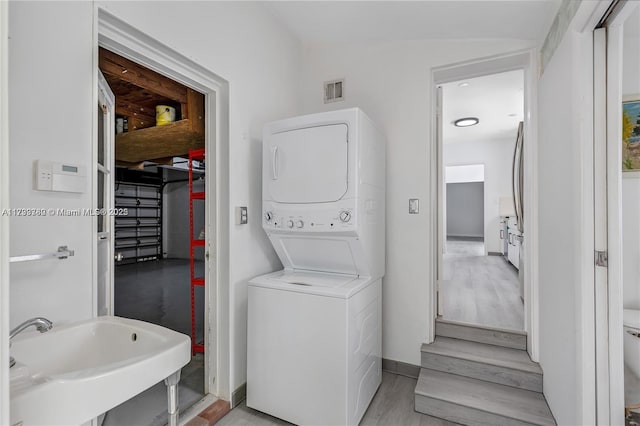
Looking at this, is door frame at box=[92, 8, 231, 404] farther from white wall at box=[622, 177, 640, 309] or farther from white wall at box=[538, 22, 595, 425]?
white wall at box=[622, 177, 640, 309]

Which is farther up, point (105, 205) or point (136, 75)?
point (136, 75)

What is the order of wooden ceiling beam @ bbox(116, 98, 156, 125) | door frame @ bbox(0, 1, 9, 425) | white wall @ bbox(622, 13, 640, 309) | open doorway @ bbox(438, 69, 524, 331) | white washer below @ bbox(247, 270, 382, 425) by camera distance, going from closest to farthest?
1. door frame @ bbox(0, 1, 9, 425)
2. white wall @ bbox(622, 13, 640, 309)
3. white washer below @ bbox(247, 270, 382, 425)
4. open doorway @ bbox(438, 69, 524, 331)
5. wooden ceiling beam @ bbox(116, 98, 156, 125)

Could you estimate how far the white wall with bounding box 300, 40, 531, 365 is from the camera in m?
2.48

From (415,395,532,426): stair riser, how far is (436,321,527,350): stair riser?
0.65m

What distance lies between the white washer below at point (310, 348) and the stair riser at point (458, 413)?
14.2 inches

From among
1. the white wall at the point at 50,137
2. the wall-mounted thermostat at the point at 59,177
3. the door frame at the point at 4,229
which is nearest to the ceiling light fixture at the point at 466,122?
the white wall at the point at 50,137

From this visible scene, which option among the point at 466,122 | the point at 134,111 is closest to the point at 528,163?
the point at 466,122

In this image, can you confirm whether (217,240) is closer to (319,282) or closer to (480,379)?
(319,282)

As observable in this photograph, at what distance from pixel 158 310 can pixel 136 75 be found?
3164mm

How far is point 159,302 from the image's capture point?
15.0 ft

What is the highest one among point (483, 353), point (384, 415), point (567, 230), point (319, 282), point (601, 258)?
point (567, 230)

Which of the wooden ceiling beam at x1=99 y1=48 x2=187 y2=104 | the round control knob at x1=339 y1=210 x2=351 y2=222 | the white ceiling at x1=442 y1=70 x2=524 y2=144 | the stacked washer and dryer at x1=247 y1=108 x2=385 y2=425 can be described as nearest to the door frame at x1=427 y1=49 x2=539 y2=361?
the stacked washer and dryer at x1=247 y1=108 x2=385 y2=425

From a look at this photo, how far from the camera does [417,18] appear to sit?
7.25ft

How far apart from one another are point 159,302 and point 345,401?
12.7 feet
